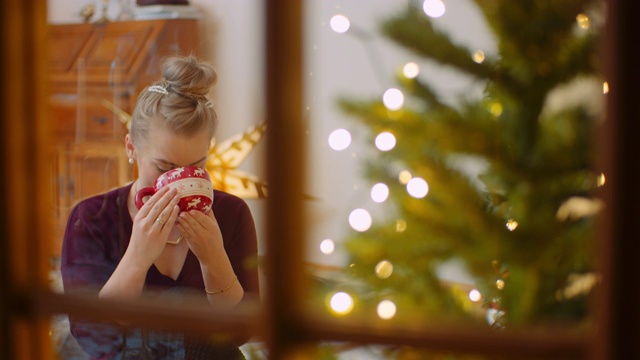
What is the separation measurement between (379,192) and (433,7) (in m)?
0.28

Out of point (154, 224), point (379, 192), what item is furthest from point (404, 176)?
point (154, 224)

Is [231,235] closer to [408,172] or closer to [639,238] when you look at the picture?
[408,172]

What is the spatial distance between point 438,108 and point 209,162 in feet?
1.00

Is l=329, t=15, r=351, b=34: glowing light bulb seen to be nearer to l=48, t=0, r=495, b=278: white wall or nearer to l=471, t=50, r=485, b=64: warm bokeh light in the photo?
l=48, t=0, r=495, b=278: white wall

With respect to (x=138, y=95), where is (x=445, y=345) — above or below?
below

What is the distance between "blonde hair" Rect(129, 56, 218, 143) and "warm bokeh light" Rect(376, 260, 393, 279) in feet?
0.96

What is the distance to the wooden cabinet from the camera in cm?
81

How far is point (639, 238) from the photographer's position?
409 mm

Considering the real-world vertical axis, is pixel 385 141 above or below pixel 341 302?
above

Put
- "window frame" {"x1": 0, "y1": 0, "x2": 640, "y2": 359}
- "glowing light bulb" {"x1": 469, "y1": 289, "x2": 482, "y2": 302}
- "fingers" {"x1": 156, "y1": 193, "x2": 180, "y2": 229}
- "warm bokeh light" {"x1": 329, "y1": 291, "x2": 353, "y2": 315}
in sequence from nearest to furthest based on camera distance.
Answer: "window frame" {"x1": 0, "y1": 0, "x2": 640, "y2": 359}, "fingers" {"x1": 156, "y1": 193, "x2": 180, "y2": 229}, "warm bokeh light" {"x1": 329, "y1": 291, "x2": 353, "y2": 315}, "glowing light bulb" {"x1": 469, "y1": 289, "x2": 482, "y2": 302}

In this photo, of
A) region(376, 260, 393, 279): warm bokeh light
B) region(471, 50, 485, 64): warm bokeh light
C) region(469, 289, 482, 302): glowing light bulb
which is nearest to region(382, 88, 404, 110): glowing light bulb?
region(471, 50, 485, 64): warm bokeh light

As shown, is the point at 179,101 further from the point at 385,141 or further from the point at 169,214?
the point at 385,141

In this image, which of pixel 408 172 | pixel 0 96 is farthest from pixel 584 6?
pixel 0 96

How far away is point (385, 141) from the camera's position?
87cm
